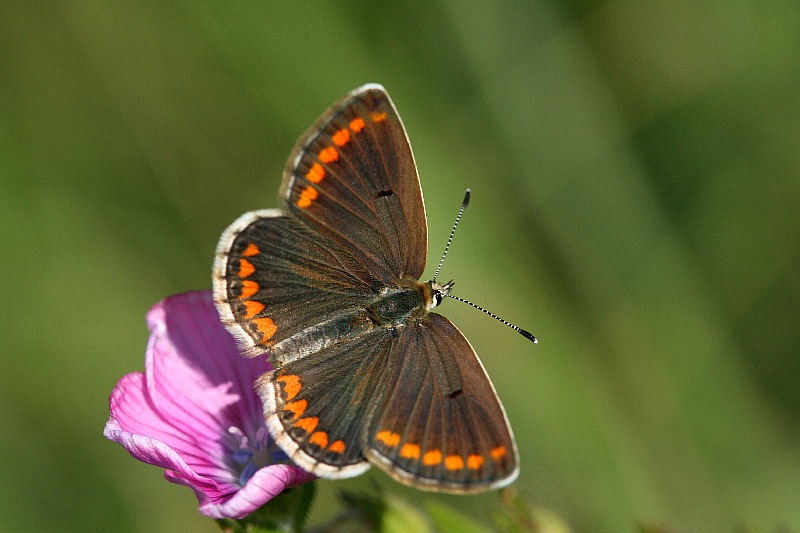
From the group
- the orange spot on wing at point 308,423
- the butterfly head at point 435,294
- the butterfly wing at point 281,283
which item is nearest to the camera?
the orange spot on wing at point 308,423

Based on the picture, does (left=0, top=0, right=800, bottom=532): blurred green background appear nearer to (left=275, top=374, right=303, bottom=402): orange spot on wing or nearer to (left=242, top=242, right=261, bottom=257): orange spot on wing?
(left=242, top=242, right=261, bottom=257): orange spot on wing

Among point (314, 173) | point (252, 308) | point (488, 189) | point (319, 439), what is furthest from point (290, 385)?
point (488, 189)

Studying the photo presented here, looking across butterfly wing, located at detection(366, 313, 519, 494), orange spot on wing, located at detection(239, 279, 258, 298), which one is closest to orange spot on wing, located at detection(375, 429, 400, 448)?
butterfly wing, located at detection(366, 313, 519, 494)

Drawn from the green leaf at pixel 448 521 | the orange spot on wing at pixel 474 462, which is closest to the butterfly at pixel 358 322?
the orange spot on wing at pixel 474 462

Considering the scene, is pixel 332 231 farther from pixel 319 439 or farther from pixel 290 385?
pixel 319 439

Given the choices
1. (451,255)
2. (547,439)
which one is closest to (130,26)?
(451,255)

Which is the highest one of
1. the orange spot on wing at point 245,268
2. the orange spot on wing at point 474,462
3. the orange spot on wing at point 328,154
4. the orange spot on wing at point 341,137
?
the orange spot on wing at point 341,137

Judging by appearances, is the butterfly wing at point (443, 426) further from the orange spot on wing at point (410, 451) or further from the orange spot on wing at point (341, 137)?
the orange spot on wing at point (341, 137)
